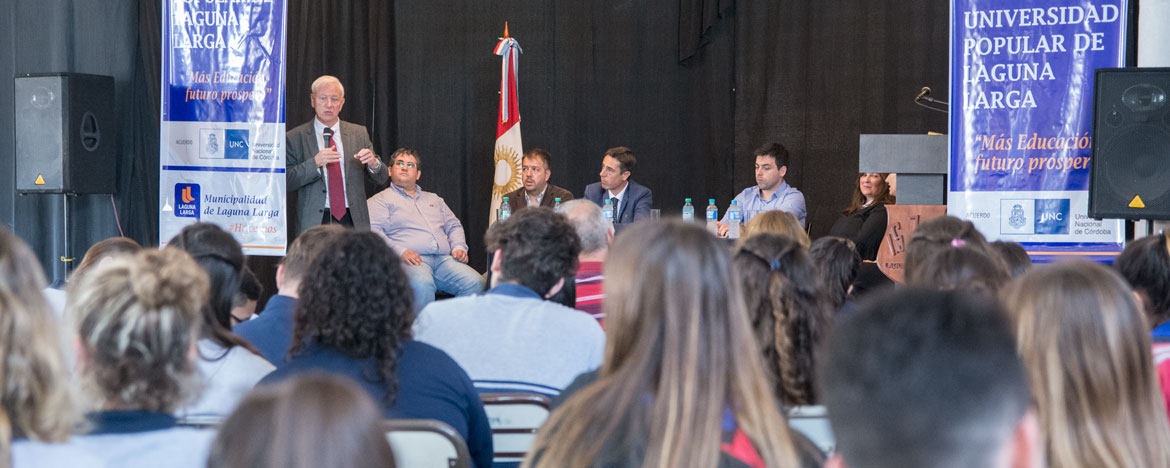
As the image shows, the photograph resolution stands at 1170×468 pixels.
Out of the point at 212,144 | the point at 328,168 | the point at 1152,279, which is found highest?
the point at 212,144

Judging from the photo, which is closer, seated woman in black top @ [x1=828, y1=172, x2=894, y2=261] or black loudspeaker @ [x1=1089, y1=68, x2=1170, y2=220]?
black loudspeaker @ [x1=1089, y1=68, x2=1170, y2=220]

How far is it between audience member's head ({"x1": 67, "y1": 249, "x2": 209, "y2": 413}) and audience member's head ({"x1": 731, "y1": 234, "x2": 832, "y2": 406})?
1.07m

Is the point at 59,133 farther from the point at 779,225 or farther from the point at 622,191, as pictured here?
the point at 779,225

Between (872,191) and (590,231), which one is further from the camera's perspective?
(872,191)

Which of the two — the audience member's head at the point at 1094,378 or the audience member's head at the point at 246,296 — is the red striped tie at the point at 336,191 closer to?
the audience member's head at the point at 246,296

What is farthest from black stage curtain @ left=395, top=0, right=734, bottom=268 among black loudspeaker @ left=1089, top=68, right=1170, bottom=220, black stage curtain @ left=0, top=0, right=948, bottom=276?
black loudspeaker @ left=1089, top=68, right=1170, bottom=220

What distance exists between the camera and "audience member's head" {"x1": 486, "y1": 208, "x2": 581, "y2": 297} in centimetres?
261

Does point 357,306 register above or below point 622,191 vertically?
below

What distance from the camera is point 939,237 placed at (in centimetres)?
288

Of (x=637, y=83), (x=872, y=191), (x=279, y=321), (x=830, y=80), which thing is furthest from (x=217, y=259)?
(x=830, y=80)

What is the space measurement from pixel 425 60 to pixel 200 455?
5.73 metres

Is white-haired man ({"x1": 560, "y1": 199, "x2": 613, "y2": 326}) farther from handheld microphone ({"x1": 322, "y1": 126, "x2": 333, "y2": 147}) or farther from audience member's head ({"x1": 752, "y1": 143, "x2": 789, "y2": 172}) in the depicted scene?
audience member's head ({"x1": 752, "y1": 143, "x2": 789, "y2": 172})

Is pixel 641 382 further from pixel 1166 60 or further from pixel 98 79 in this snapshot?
pixel 98 79

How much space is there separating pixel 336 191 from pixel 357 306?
12.1 feet
